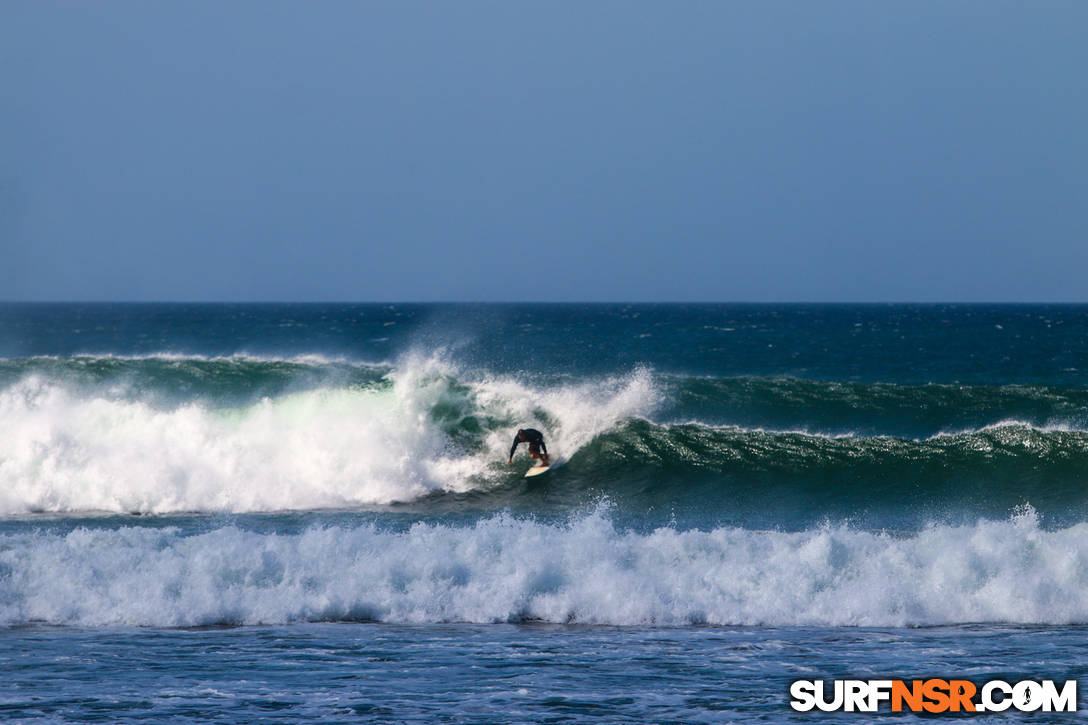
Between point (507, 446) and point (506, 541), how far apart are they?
6878 millimetres

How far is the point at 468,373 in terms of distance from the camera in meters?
21.0

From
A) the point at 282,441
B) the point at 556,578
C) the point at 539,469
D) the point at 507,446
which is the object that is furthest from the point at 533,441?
the point at 556,578

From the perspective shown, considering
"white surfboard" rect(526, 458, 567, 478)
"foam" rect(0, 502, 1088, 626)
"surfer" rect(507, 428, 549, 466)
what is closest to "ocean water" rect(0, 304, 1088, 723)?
"foam" rect(0, 502, 1088, 626)

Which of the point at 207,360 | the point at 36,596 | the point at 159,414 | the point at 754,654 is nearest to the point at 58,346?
the point at 207,360

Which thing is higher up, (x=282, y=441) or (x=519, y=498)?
(x=282, y=441)

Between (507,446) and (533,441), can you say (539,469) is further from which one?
(507,446)

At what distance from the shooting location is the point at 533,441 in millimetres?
18766

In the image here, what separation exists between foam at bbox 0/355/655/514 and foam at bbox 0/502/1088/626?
17.8 ft

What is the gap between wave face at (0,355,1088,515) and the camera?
17391mm

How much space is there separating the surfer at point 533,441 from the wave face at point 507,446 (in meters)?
0.37

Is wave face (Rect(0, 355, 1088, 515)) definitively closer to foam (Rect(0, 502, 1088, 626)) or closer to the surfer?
the surfer

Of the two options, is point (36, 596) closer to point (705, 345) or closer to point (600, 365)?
point (600, 365)

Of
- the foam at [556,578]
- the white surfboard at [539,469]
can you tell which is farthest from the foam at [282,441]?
the foam at [556,578]

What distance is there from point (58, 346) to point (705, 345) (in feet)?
132
